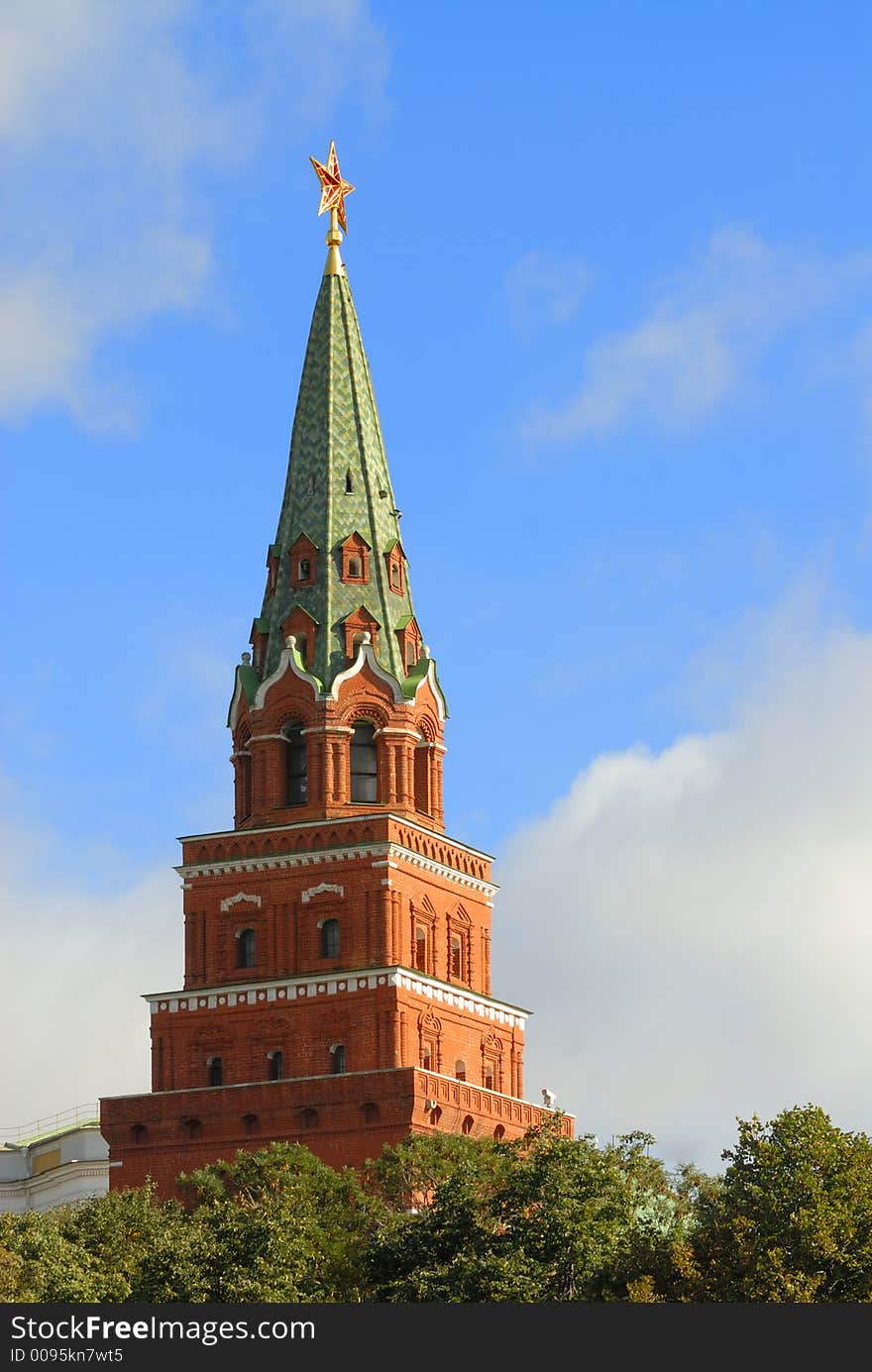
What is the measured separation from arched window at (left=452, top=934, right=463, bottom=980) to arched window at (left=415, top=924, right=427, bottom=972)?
2.04 m

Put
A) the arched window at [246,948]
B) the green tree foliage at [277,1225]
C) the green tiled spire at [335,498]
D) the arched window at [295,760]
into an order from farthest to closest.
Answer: the green tiled spire at [335,498]
the arched window at [295,760]
the arched window at [246,948]
the green tree foliage at [277,1225]

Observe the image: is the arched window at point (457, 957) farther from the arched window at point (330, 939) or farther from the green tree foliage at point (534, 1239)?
the green tree foliage at point (534, 1239)

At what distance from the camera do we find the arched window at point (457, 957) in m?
110

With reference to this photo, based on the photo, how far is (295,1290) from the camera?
79.0 metres

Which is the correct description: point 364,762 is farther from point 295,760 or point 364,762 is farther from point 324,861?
point 324,861

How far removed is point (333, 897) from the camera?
106 meters

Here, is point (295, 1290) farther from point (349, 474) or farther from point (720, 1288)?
point (349, 474)

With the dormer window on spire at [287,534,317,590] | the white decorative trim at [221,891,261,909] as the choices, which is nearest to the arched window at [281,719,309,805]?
the white decorative trim at [221,891,261,909]

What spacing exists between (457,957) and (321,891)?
20.3 ft

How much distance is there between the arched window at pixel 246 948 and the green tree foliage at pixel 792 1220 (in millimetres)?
28881

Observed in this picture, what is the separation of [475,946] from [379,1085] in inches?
396

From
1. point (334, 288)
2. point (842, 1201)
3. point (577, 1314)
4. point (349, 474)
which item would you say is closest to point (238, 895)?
point (349, 474)

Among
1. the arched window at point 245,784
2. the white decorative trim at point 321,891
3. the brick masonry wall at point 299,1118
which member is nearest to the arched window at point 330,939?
the white decorative trim at point 321,891

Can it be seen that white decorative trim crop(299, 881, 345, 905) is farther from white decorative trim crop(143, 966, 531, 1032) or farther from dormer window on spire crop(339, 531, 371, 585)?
dormer window on spire crop(339, 531, 371, 585)
